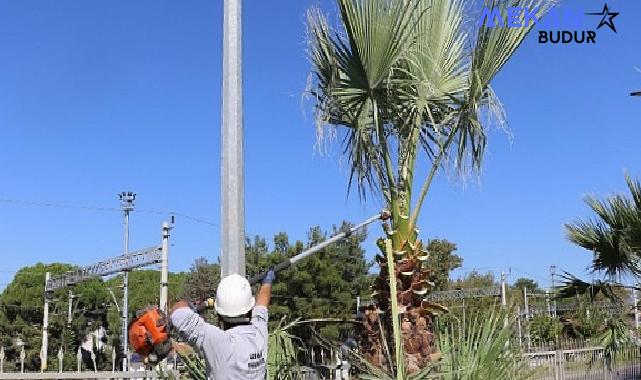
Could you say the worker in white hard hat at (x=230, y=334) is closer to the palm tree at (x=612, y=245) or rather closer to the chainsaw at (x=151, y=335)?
the chainsaw at (x=151, y=335)

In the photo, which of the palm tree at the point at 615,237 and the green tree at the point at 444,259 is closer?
the palm tree at the point at 615,237

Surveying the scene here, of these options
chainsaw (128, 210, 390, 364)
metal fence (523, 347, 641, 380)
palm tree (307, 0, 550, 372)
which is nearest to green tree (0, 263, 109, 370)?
metal fence (523, 347, 641, 380)

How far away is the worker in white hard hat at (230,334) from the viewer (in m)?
3.20

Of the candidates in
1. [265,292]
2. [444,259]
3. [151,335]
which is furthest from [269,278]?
[444,259]

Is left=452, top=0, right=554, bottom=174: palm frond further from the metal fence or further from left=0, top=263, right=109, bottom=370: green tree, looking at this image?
left=0, top=263, right=109, bottom=370: green tree

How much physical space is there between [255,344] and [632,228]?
8.13 metres

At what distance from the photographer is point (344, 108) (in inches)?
261

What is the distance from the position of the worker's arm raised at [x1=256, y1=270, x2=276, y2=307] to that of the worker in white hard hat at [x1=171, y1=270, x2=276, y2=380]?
207mm

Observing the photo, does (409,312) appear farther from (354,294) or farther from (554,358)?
(354,294)

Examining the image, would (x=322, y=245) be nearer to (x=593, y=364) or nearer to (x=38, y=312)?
(x=593, y=364)

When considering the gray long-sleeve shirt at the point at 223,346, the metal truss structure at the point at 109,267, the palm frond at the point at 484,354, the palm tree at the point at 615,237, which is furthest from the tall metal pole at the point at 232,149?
the metal truss structure at the point at 109,267

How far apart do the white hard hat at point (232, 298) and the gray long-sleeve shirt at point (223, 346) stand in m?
0.08

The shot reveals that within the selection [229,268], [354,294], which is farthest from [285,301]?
[229,268]

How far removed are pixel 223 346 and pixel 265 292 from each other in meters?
0.53
